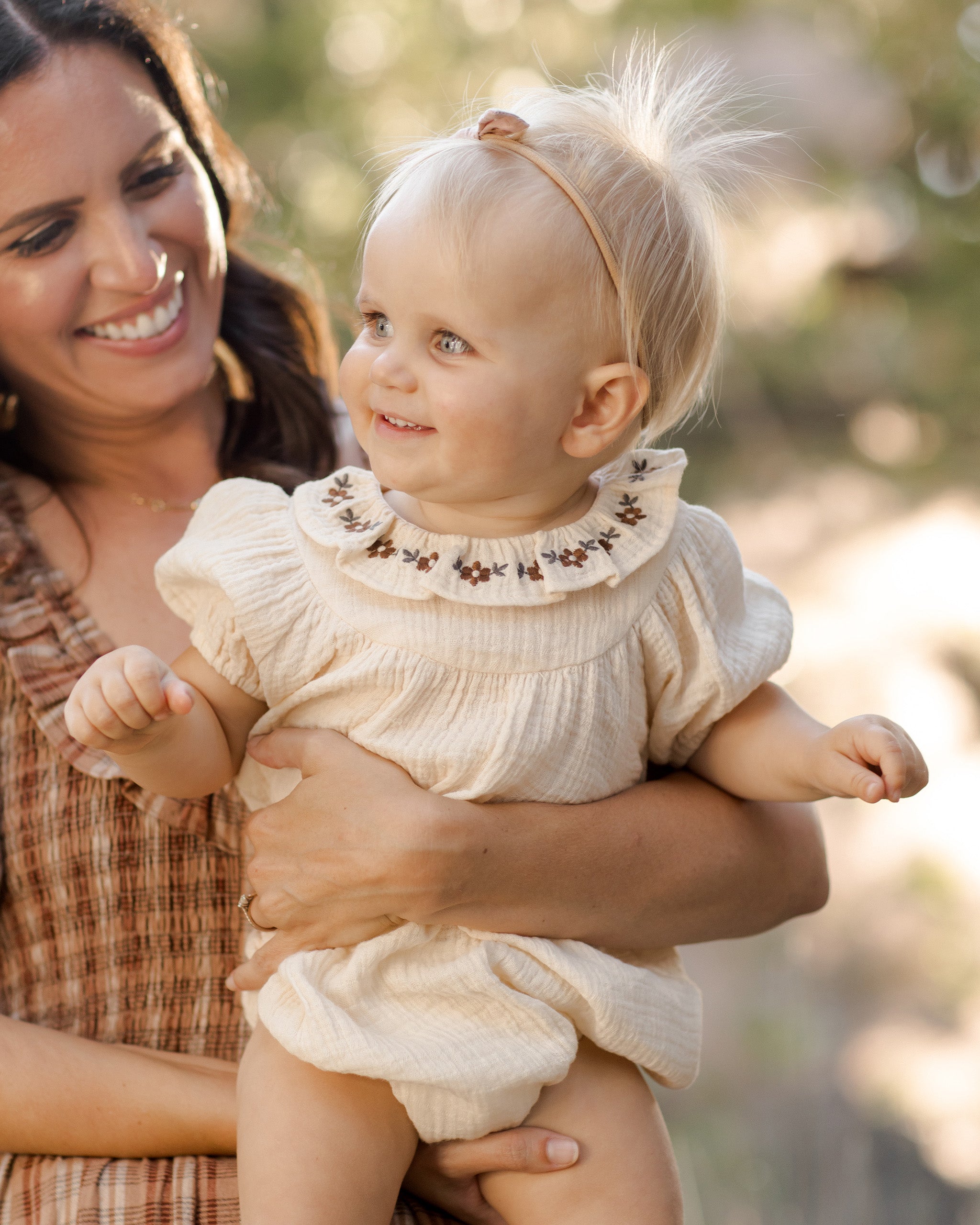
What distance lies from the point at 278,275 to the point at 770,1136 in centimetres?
317

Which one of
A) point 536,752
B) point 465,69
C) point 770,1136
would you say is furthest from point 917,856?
point 536,752

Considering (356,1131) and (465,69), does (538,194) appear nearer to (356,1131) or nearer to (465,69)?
(356,1131)

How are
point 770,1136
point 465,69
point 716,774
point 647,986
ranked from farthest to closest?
point 465,69, point 770,1136, point 716,774, point 647,986

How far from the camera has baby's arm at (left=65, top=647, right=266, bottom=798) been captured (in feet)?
3.20

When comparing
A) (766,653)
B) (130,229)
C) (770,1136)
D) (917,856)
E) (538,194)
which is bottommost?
(770,1136)

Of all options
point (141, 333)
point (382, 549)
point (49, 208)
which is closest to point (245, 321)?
point (141, 333)

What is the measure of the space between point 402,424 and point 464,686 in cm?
24

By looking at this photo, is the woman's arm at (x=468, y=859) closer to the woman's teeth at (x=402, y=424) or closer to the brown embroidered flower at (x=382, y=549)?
the brown embroidered flower at (x=382, y=549)

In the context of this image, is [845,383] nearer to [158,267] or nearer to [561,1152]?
[158,267]

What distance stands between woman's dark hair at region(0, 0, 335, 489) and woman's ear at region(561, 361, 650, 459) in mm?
508

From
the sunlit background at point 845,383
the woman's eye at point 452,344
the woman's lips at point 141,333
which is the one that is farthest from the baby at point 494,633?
the sunlit background at point 845,383

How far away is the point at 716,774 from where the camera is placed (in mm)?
1277

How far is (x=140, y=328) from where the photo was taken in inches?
54.5

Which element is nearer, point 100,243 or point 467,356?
point 467,356
